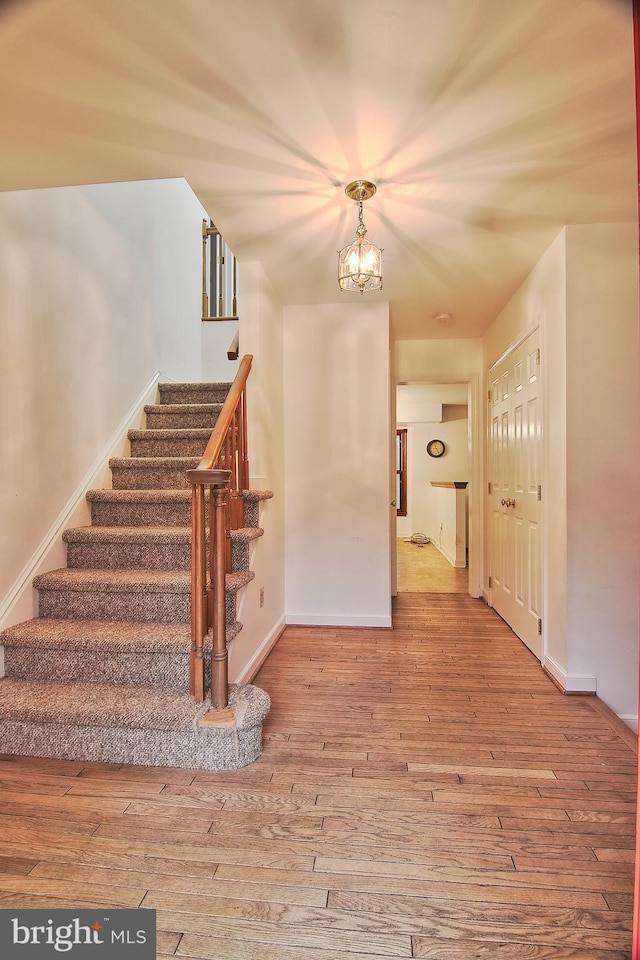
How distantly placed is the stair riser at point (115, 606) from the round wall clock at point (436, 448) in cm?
711

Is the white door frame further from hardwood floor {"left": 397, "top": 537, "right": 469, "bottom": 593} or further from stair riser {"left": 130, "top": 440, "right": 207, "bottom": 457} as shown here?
stair riser {"left": 130, "top": 440, "right": 207, "bottom": 457}

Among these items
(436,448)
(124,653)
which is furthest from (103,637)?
(436,448)

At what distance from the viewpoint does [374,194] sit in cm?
214

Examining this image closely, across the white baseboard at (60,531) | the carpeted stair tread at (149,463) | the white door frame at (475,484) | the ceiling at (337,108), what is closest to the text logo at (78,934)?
the white baseboard at (60,531)

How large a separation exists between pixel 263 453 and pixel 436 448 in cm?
620

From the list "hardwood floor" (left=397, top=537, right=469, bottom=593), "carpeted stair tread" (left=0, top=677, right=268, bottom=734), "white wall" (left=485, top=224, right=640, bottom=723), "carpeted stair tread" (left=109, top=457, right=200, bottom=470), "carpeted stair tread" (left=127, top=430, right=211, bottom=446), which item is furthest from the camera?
"hardwood floor" (left=397, top=537, right=469, bottom=593)

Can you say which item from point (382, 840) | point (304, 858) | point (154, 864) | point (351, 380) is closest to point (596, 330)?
point (351, 380)

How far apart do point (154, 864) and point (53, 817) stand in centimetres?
44

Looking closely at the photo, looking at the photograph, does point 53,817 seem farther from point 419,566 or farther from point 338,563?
point 419,566

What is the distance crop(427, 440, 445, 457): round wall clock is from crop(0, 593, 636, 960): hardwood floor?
6638 mm

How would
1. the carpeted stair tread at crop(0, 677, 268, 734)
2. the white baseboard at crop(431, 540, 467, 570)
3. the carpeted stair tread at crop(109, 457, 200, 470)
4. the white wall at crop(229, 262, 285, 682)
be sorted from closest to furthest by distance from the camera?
the carpeted stair tread at crop(0, 677, 268, 734) < the white wall at crop(229, 262, 285, 682) < the carpeted stair tread at crop(109, 457, 200, 470) < the white baseboard at crop(431, 540, 467, 570)

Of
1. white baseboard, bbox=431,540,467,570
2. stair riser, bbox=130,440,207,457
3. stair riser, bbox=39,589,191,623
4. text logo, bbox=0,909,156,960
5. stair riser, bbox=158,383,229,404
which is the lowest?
white baseboard, bbox=431,540,467,570

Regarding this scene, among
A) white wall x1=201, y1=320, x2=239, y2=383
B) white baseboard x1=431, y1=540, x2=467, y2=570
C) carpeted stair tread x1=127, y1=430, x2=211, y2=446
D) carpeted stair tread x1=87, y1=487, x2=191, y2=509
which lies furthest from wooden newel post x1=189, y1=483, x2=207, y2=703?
A: white baseboard x1=431, y1=540, x2=467, y2=570

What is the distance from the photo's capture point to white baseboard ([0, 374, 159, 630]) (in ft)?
7.45
